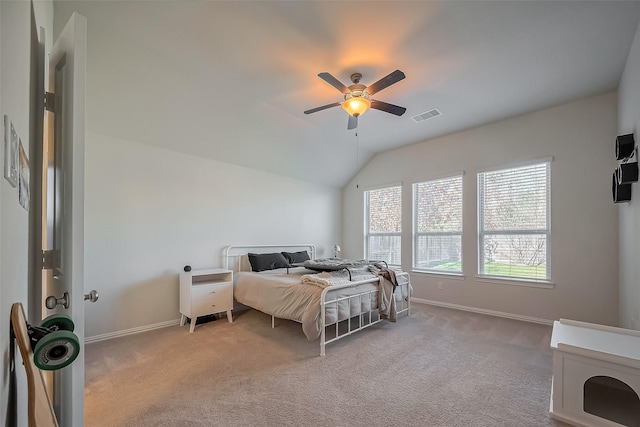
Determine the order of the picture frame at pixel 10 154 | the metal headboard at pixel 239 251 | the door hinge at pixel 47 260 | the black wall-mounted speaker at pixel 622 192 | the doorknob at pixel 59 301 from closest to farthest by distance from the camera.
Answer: the picture frame at pixel 10 154 → the doorknob at pixel 59 301 → the door hinge at pixel 47 260 → the black wall-mounted speaker at pixel 622 192 → the metal headboard at pixel 239 251

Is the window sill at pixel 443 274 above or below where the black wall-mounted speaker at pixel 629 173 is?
below

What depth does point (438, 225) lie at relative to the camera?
5094 millimetres

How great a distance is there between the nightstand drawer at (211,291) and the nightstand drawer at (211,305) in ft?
0.12

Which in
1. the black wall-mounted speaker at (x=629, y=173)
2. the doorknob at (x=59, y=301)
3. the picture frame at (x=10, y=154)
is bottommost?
the doorknob at (x=59, y=301)

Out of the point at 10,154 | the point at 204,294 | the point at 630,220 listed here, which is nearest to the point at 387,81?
the point at 10,154

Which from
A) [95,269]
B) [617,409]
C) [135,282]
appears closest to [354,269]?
[617,409]

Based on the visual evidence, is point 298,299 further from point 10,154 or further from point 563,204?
point 563,204

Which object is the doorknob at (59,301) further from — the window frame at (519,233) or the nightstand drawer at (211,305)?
the window frame at (519,233)

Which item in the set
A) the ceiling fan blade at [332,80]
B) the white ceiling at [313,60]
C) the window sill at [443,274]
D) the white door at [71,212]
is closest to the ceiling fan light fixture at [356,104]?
the ceiling fan blade at [332,80]

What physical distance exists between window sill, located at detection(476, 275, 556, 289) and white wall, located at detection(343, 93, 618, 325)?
4 centimetres

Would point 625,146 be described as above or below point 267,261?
above

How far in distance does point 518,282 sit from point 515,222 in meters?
0.85

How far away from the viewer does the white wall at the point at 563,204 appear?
11.7 feet

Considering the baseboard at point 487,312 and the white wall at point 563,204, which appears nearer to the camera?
the white wall at point 563,204
